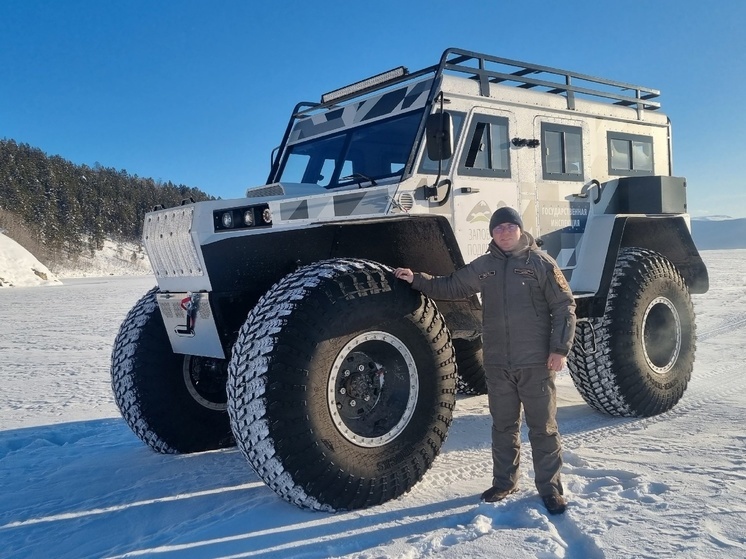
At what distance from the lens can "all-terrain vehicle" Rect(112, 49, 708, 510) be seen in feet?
11.0

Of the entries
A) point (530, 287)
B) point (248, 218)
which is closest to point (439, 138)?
point (530, 287)

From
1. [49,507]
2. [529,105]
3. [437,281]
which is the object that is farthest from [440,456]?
[529,105]

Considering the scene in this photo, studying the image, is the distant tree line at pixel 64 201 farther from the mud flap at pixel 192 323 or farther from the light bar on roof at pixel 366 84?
the mud flap at pixel 192 323

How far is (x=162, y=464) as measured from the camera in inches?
173

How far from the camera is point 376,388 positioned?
3.69m

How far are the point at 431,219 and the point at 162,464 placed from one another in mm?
2579

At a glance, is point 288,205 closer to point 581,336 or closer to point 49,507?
point 49,507

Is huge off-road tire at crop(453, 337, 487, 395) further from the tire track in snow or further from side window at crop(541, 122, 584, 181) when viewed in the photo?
the tire track in snow

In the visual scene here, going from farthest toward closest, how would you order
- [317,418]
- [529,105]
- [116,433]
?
[116,433] → [529,105] → [317,418]

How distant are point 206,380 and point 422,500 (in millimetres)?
2069

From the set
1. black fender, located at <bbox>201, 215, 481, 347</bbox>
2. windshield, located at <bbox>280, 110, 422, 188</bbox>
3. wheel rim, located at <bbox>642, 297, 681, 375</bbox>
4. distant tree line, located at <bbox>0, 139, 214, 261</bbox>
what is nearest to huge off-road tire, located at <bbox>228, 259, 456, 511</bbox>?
→ black fender, located at <bbox>201, 215, 481, 347</bbox>

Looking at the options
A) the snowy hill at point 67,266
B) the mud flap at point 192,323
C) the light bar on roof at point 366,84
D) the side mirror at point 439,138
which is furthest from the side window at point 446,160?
the snowy hill at point 67,266

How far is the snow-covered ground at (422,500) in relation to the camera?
291 cm

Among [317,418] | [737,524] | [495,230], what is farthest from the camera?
[495,230]
